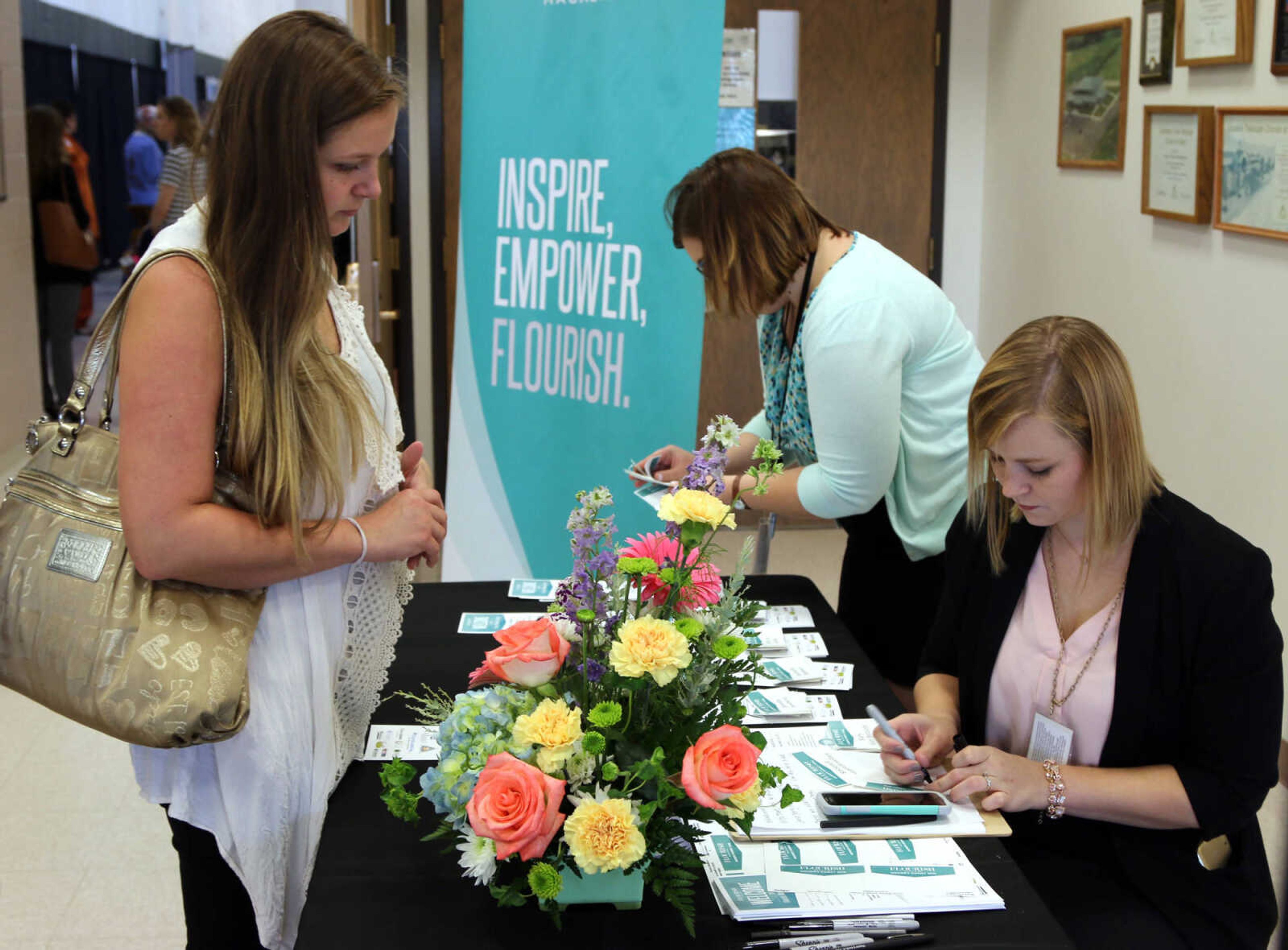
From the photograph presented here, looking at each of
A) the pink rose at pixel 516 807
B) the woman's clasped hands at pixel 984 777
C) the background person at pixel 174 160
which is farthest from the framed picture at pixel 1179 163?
the background person at pixel 174 160

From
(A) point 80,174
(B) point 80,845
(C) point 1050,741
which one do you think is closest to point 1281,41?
(C) point 1050,741

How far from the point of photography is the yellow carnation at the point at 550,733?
114cm

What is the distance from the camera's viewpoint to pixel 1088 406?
5.04ft

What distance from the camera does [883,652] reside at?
7.72 ft

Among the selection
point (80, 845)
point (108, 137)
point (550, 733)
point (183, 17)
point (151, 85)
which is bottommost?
point (80, 845)

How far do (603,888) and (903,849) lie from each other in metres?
0.36

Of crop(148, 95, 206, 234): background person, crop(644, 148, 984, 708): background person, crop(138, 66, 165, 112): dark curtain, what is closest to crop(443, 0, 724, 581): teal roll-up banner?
crop(644, 148, 984, 708): background person

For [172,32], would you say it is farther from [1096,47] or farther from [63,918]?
[63,918]

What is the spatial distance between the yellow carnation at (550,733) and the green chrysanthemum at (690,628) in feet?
0.42

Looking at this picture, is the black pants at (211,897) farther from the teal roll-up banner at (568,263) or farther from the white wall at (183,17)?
the white wall at (183,17)

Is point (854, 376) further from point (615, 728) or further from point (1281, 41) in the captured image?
point (1281, 41)

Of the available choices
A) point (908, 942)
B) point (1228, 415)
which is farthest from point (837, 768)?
point (1228, 415)

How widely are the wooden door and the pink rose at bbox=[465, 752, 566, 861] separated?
380 cm

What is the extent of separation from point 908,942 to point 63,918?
2.07 meters
